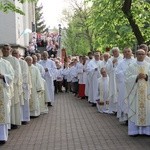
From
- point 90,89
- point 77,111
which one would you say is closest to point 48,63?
point 90,89

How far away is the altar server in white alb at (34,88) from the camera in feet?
51.9

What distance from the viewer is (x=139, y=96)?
11312 millimetres

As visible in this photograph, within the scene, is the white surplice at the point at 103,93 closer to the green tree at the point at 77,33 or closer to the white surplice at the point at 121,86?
the white surplice at the point at 121,86

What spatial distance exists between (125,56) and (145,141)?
3553 mm

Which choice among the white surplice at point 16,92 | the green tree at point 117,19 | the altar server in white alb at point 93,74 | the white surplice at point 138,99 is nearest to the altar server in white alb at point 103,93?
the altar server in white alb at point 93,74

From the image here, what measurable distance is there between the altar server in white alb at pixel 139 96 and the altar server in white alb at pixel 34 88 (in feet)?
16.8

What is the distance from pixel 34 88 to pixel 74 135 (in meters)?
4.67

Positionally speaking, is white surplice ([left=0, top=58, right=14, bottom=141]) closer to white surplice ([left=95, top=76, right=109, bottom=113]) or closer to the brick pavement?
the brick pavement

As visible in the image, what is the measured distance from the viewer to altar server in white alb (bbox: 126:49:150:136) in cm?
1116

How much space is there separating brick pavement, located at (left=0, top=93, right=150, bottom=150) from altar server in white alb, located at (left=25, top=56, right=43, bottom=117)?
1.06 ft

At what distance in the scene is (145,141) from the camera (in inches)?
418

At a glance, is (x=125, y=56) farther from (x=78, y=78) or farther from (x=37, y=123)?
(x=78, y=78)

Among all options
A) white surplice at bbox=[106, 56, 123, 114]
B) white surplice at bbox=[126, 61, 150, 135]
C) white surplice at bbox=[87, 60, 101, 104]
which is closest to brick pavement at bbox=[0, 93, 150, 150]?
white surplice at bbox=[126, 61, 150, 135]

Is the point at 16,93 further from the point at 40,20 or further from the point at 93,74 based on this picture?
the point at 40,20
